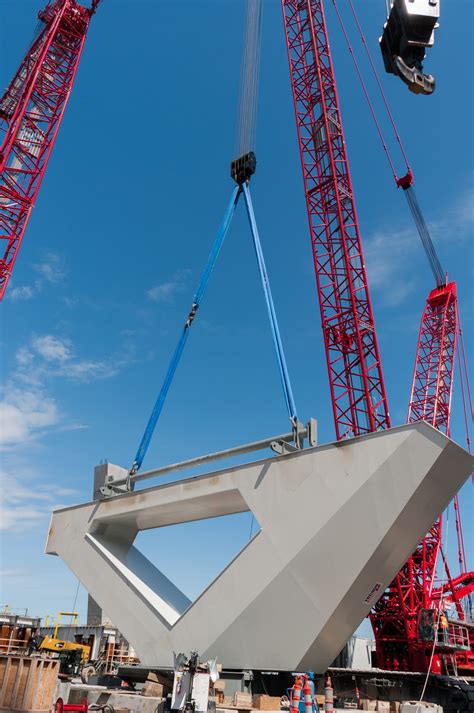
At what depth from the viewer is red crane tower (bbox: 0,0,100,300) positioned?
31.9 meters

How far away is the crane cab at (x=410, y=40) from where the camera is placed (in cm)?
1405

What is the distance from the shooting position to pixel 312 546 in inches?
575

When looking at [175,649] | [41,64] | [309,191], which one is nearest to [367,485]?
[175,649]

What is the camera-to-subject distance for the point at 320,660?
14961 millimetres

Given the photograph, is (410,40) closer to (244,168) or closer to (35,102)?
(244,168)

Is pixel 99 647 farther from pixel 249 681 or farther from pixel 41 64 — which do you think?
pixel 41 64

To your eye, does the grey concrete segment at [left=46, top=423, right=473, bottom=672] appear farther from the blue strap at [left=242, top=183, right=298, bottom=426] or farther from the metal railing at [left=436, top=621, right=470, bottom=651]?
the metal railing at [left=436, top=621, right=470, bottom=651]

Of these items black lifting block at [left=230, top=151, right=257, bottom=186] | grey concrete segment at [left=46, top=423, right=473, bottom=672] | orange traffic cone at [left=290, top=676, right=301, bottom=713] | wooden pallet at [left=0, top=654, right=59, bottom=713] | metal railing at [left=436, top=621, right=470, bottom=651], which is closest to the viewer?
orange traffic cone at [left=290, top=676, right=301, bottom=713]

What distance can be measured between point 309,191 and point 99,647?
30100mm

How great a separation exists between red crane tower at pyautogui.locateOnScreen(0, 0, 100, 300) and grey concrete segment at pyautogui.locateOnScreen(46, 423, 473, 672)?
2196 centimetres

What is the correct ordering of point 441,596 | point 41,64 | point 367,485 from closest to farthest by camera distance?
point 367,485 → point 441,596 → point 41,64

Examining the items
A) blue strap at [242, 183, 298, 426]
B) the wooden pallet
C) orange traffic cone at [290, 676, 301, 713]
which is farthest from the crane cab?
the wooden pallet

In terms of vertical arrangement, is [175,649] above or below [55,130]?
below

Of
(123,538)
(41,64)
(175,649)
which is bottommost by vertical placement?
(175,649)
